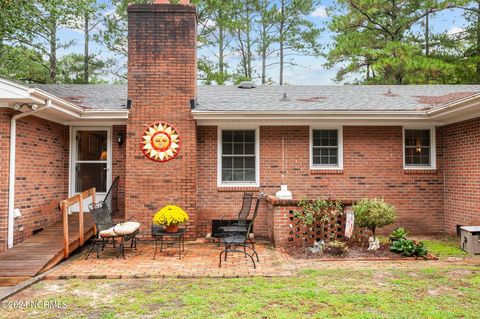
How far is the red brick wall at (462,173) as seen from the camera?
773 cm

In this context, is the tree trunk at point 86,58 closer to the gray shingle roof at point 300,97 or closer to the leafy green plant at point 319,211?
the gray shingle roof at point 300,97

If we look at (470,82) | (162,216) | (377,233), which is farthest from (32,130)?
(470,82)

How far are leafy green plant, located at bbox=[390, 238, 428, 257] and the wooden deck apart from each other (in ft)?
20.3

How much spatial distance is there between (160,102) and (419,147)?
21.9 feet

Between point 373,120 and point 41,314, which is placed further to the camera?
point 373,120

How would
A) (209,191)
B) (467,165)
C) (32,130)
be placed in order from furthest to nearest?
(209,191), (467,165), (32,130)

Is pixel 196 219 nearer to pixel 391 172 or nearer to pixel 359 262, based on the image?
pixel 359 262

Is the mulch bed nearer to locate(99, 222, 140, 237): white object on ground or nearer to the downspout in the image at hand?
locate(99, 222, 140, 237): white object on ground

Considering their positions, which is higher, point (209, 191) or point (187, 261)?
point (209, 191)

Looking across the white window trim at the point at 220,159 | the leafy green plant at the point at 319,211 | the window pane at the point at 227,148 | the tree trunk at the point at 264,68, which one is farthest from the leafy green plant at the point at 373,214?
the tree trunk at the point at 264,68

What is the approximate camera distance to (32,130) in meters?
7.19

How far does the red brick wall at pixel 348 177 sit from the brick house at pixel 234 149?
0.08 feet

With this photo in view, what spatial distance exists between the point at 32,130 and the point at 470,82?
64.3ft

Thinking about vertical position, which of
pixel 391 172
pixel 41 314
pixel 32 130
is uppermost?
pixel 32 130
